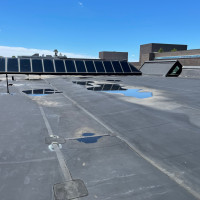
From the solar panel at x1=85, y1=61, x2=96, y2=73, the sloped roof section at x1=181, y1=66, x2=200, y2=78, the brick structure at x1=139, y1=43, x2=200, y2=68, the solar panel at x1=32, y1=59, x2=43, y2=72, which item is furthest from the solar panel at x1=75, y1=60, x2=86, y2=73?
the brick structure at x1=139, y1=43, x2=200, y2=68

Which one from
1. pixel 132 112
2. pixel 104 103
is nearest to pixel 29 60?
pixel 104 103

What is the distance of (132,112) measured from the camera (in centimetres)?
977

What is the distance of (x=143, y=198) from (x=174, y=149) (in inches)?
103

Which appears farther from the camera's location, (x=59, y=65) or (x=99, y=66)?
(x=99, y=66)

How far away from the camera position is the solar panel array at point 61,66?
1225 inches

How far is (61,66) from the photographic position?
3334 cm

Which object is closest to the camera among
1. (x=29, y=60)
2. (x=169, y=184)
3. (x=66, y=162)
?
(x=169, y=184)

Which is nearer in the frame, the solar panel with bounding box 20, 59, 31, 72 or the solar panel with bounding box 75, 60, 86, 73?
the solar panel with bounding box 20, 59, 31, 72

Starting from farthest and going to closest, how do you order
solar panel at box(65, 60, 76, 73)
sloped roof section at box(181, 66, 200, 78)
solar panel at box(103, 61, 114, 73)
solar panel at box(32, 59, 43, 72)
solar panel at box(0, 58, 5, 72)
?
sloped roof section at box(181, 66, 200, 78) < solar panel at box(103, 61, 114, 73) < solar panel at box(65, 60, 76, 73) < solar panel at box(32, 59, 43, 72) < solar panel at box(0, 58, 5, 72)

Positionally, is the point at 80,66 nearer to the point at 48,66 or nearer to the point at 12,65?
the point at 48,66

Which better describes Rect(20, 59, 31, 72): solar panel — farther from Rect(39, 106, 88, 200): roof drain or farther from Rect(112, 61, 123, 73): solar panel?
Rect(39, 106, 88, 200): roof drain

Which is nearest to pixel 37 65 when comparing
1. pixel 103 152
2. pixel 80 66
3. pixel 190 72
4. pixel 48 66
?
pixel 48 66

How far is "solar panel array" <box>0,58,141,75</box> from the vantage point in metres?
31.1

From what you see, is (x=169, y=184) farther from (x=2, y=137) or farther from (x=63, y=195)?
(x=2, y=137)
